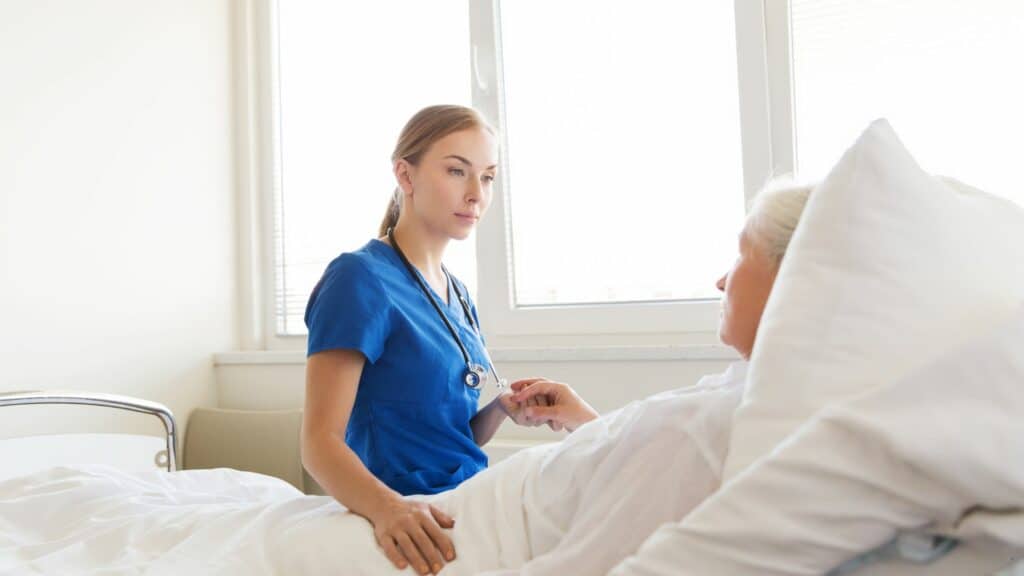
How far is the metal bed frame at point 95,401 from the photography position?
1901mm

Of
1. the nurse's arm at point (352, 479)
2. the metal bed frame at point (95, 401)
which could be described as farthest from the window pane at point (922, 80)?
the metal bed frame at point (95, 401)

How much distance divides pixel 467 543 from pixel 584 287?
1.42 m

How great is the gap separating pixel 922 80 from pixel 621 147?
75 centimetres

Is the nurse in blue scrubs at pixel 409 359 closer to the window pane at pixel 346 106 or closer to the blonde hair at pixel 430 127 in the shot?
the blonde hair at pixel 430 127

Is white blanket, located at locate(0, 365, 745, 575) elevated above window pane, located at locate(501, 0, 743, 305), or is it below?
below

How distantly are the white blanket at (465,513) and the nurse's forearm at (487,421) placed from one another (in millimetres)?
378

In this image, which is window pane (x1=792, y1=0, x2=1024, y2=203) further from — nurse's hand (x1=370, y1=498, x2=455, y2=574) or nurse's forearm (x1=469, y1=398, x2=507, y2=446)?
nurse's hand (x1=370, y1=498, x2=455, y2=574)

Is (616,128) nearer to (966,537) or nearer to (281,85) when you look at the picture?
(281,85)

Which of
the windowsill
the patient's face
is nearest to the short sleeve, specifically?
the patient's face

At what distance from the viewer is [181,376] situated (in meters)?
2.75

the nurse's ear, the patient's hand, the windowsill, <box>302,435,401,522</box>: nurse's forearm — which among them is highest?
the nurse's ear

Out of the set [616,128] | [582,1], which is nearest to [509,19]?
[582,1]

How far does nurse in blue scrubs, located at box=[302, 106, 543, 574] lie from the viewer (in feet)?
4.02

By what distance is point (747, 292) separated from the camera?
40.3 inches
